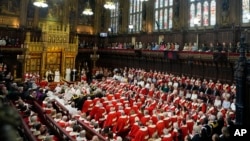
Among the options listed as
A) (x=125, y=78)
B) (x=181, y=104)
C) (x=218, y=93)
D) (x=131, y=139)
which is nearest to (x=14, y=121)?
(x=131, y=139)

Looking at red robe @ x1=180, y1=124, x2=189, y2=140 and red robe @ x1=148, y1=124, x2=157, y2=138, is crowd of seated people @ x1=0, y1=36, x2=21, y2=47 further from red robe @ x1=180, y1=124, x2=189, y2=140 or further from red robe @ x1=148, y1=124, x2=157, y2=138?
red robe @ x1=180, y1=124, x2=189, y2=140

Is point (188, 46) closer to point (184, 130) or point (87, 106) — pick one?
point (87, 106)

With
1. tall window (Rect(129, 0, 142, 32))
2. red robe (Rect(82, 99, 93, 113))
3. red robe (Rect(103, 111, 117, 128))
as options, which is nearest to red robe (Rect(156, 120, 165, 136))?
red robe (Rect(103, 111, 117, 128))

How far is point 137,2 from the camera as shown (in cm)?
3459

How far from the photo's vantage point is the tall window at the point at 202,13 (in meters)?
23.8

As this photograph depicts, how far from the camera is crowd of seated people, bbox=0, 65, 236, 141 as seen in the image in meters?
11.6

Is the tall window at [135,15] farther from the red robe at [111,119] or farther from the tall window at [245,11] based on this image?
the red robe at [111,119]

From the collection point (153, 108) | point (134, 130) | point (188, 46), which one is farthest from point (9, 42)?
point (134, 130)

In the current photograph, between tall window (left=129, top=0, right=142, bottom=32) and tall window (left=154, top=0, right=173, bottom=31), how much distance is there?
137 inches

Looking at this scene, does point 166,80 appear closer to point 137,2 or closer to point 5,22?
point 137,2

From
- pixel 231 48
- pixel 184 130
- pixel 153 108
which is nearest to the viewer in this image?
pixel 184 130

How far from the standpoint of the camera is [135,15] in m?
34.9

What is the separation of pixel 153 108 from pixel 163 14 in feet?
54.2

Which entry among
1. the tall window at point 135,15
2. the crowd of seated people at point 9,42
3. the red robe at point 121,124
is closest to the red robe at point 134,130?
the red robe at point 121,124
